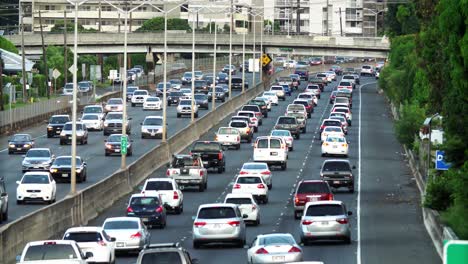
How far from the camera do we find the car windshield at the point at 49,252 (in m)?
31.9

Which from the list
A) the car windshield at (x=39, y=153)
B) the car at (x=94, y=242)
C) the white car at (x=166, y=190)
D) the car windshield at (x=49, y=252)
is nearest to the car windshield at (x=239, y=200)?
the white car at (x=166, y=190)

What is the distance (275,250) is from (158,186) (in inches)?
771

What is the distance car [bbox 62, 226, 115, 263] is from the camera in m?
37.5

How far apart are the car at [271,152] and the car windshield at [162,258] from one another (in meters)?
45.5

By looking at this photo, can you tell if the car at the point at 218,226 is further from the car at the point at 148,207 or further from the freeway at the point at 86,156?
the freeway at the point at 86,156

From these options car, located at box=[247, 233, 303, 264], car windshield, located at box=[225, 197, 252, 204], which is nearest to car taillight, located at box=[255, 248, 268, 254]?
car, located at box=[247, 233, 303, 264]

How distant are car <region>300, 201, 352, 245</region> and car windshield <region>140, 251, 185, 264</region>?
566 inches

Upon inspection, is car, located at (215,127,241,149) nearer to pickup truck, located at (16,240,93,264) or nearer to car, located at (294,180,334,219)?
car, located at (294,180,334,219)

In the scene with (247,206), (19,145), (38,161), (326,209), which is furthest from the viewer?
(19,145)

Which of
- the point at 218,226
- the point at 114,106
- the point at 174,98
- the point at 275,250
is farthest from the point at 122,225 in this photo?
the point at 174,98

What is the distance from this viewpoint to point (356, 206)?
6000cm

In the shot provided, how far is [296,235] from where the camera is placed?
4900 centimetres

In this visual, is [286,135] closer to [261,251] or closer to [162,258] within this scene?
[261,251]

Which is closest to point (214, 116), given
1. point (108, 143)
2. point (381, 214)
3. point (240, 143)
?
point (240, 143)
